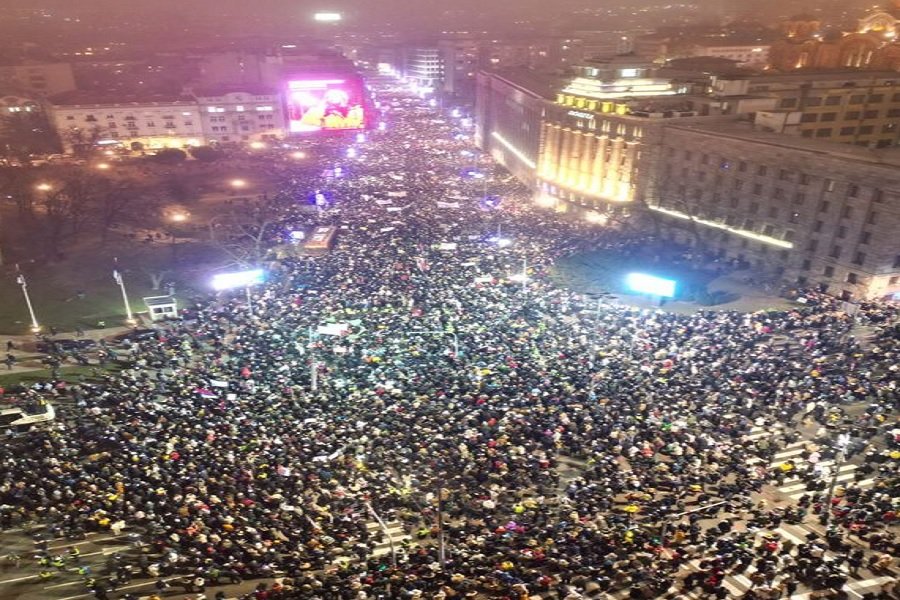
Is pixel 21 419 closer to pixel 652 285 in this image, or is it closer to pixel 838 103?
pixel 652 285

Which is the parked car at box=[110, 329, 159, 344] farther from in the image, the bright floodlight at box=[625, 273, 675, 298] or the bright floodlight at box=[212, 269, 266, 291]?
the bright floodlight at box=[625, 273, 675, 298]

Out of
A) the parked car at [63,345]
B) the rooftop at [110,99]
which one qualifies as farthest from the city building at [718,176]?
the rooftop at [110,99]

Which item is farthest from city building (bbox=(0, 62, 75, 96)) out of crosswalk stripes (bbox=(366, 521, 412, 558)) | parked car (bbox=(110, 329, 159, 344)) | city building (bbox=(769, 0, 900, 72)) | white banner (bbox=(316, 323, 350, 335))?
city building (bbox=(769, 0, 900, 72))

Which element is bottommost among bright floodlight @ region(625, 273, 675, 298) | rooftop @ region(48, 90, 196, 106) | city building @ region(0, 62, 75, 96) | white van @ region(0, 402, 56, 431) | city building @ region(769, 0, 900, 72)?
white van @ region(0, 402, 56, 431)

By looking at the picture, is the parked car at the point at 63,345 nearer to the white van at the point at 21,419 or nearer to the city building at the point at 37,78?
the white van at the point at 21,419

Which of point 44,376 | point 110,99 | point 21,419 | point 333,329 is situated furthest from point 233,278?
point 110,99

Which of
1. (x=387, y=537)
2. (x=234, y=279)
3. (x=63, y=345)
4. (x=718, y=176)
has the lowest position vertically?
(x=63, y=345)

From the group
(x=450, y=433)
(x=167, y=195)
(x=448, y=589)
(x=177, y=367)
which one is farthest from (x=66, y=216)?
(x=448, y=589)
